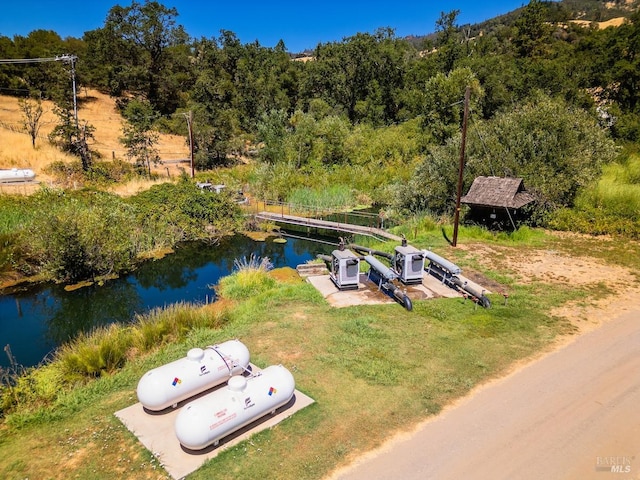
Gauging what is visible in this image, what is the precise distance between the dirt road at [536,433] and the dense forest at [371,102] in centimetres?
1476

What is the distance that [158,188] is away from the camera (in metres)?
24.6

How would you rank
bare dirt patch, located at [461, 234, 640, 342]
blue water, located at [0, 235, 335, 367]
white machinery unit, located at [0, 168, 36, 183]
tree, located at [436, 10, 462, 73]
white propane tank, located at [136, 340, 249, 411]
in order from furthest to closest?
1. tree, located at [436, 10, 462, 73]
2. white machinery unit, located at [0, 168, 36, 183]
3. blue water, located at [0, 235, 335, 367]
4. bare dirt patch, located at [461, 234, 640, 342]
5. white propane tank, located at [136, 340, 249, 411]

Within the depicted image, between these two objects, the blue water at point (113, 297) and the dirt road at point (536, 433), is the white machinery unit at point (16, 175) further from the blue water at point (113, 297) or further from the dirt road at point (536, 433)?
the dirt road at point (536, 433)

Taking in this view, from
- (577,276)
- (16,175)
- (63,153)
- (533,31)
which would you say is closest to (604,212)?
(577,276)

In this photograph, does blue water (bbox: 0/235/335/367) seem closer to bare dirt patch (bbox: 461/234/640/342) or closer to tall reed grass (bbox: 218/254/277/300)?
tall reed grass (bbox: 218/254/277/300)

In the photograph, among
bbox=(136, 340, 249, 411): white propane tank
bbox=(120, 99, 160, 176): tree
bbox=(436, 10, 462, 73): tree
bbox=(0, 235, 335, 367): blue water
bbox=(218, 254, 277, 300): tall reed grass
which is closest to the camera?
bbox=(136, 340, 249, 411): white propane tank

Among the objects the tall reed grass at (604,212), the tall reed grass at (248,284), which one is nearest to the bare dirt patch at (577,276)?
the tall reed grass at (604,212)

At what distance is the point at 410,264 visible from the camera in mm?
14602

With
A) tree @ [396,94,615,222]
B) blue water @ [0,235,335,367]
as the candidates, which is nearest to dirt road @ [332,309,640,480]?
blue water @ [0,235,335,367]

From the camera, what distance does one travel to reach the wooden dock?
2227cm

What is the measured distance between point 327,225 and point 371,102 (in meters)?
33.0

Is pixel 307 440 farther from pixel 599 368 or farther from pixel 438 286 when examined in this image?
pixel 438 286

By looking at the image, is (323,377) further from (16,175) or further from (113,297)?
(16,175)

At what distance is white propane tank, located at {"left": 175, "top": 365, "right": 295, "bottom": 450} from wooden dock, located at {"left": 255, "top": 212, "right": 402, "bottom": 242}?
14246 millimetres
